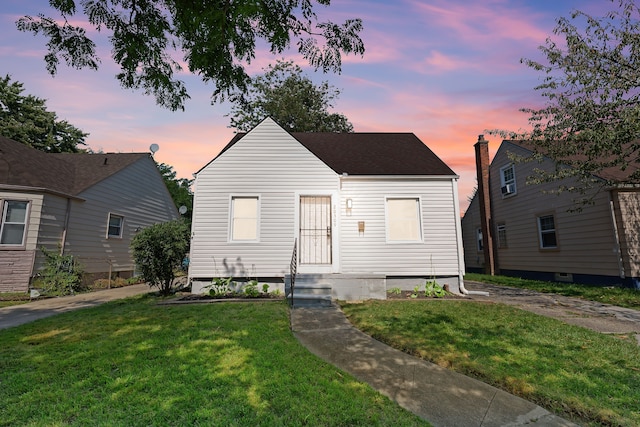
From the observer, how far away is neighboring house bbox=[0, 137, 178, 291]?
10.5 metres

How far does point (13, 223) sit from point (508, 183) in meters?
22.6

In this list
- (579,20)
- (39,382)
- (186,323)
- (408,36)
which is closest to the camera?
(39,382)

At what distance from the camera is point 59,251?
1138 cm

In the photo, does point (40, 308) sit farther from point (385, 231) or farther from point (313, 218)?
point (385, 231)

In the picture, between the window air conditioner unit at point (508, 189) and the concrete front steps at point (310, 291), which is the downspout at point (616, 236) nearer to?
the window air conditioner unit at point (508, 189)

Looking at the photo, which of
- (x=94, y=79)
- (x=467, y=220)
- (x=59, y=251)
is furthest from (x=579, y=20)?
(x=59, y=251)

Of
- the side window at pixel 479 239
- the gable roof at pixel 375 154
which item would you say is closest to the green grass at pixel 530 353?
the gable roof at pixel 375 154

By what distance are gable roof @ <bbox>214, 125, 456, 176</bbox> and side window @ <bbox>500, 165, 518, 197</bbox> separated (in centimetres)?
640

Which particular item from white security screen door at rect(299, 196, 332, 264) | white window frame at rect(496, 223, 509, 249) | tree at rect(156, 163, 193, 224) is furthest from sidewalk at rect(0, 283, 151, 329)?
tree at rect(156, 163, 193, 224)

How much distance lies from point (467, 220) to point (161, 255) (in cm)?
1866

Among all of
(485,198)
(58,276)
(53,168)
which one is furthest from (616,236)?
(53,168)

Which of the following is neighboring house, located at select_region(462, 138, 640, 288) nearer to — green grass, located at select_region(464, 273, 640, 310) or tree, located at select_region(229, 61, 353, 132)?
green grass, located at select_region(464, 273, 640, 310)

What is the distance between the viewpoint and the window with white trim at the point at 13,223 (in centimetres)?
1047

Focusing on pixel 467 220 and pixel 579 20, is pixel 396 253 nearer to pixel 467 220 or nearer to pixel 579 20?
pixel 579 20
